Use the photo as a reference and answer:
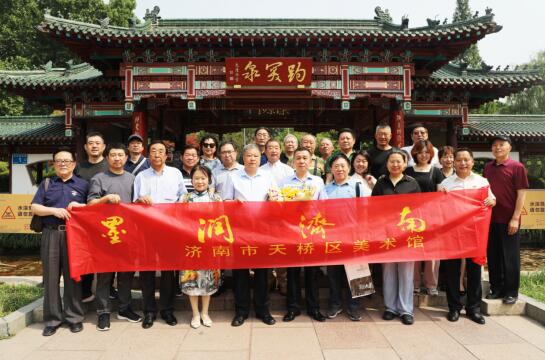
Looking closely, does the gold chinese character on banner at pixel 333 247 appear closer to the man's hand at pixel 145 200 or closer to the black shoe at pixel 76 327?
the man's hand at pixel 145 200

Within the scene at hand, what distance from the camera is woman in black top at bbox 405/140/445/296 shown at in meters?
4.36

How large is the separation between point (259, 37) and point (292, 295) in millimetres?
6724

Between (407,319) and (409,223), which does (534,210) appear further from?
(407,319)

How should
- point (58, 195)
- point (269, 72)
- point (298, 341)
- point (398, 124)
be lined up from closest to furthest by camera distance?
1. point (298, 341)
2. point (58, 195)
3. point (269, 72)
4. point (398, 124)

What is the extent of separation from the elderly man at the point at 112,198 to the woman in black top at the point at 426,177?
3.23 meters

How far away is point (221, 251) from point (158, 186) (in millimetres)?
988

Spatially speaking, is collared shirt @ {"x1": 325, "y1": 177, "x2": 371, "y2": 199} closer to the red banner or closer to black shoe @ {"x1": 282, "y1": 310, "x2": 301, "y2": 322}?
the red banner

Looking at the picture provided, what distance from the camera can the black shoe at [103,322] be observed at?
3.96 meters

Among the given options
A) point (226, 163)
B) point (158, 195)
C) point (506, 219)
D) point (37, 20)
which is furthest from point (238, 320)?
point (37, 20)

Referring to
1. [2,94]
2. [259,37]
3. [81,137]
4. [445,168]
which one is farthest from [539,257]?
[2,94]

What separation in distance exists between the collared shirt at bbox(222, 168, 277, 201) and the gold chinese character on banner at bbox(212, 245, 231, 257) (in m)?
0.54

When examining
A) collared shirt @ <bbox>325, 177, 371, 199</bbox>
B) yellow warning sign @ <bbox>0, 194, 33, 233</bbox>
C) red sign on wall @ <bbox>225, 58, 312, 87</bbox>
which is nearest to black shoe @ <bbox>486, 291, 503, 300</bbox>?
collared shirt @ <bbox>325, 177, 371, 199</bbox>

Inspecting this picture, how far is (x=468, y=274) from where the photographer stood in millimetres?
4277

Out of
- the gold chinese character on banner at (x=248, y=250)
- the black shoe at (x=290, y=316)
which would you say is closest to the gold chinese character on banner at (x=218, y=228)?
the gold chinese character on banner at (x=248, y=250)
